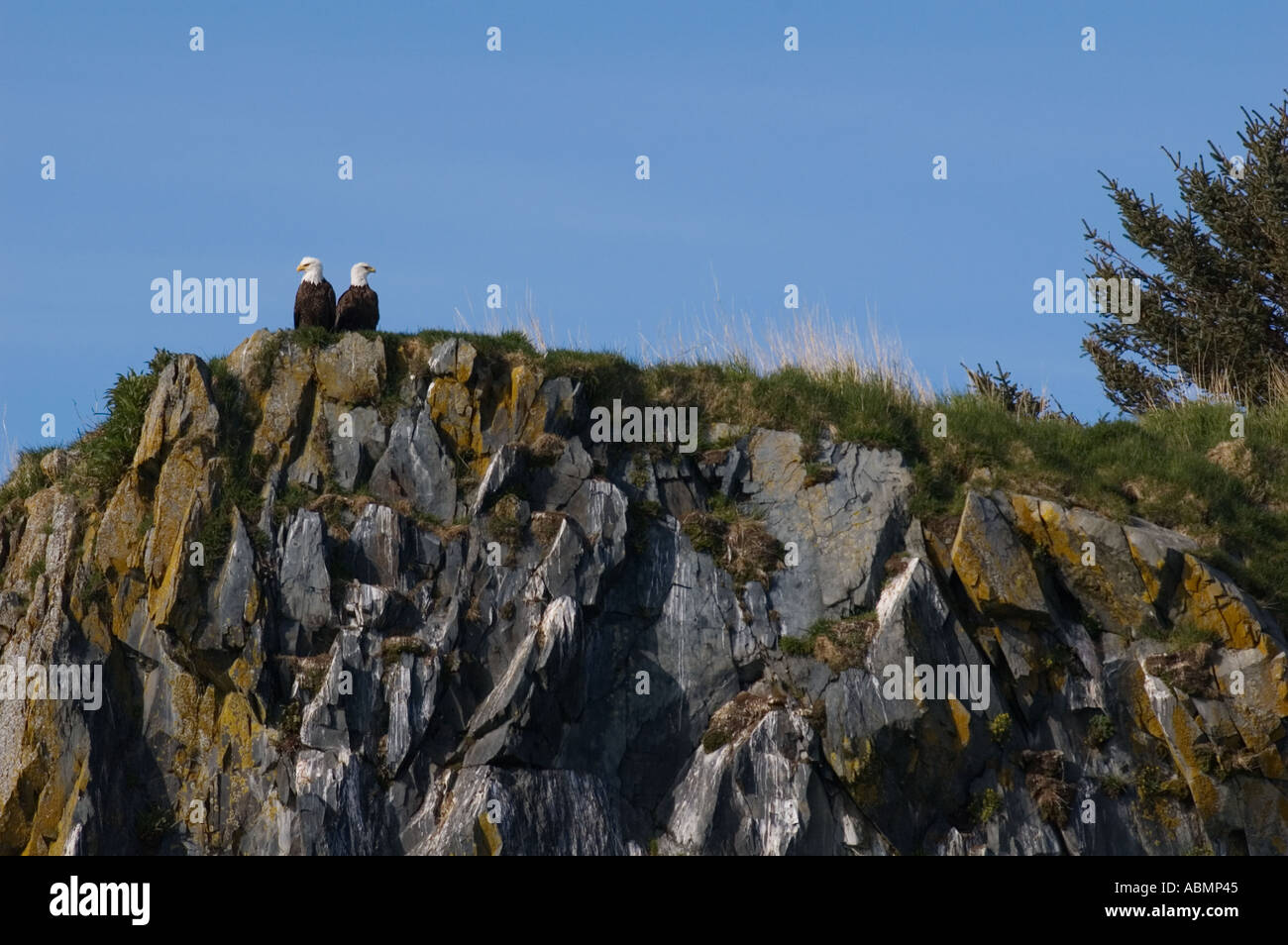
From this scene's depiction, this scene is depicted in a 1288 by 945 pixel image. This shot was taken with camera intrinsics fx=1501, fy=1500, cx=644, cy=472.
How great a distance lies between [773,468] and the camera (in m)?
20.3

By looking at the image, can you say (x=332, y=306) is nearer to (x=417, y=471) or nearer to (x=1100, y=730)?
(x=417, y=471)

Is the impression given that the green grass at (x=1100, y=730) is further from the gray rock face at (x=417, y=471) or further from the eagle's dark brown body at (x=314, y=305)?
the eagle's dark brown body at (x=314, y=305)

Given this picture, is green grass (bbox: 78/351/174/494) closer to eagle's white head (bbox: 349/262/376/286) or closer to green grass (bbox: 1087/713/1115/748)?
eagle's white head (bbox: 349/262/376/286)

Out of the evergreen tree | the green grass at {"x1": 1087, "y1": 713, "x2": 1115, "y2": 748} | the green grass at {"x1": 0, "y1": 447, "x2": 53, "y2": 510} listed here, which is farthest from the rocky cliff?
the evergreen tree

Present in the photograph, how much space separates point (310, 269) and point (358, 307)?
3.17 feet

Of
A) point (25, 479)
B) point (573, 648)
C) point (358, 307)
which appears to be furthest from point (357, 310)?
point (573, 648)

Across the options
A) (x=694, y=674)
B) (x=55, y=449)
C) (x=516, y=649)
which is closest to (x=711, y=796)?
(x=694, y=674)

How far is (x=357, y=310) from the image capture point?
69.2 feet

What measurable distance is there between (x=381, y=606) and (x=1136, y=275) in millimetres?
21733

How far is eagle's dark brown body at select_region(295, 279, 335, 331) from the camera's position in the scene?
20984 mm

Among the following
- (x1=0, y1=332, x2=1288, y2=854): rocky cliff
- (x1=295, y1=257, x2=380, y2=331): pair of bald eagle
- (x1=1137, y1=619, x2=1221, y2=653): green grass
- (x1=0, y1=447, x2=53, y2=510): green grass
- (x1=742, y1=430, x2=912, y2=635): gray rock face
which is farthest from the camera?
(x1=0, y1=447, x2=53, y2=510): green grass

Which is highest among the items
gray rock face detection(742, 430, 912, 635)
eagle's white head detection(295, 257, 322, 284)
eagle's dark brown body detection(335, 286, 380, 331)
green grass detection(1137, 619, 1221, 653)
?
eagle's white head detection(295, 257, 322, 284)
